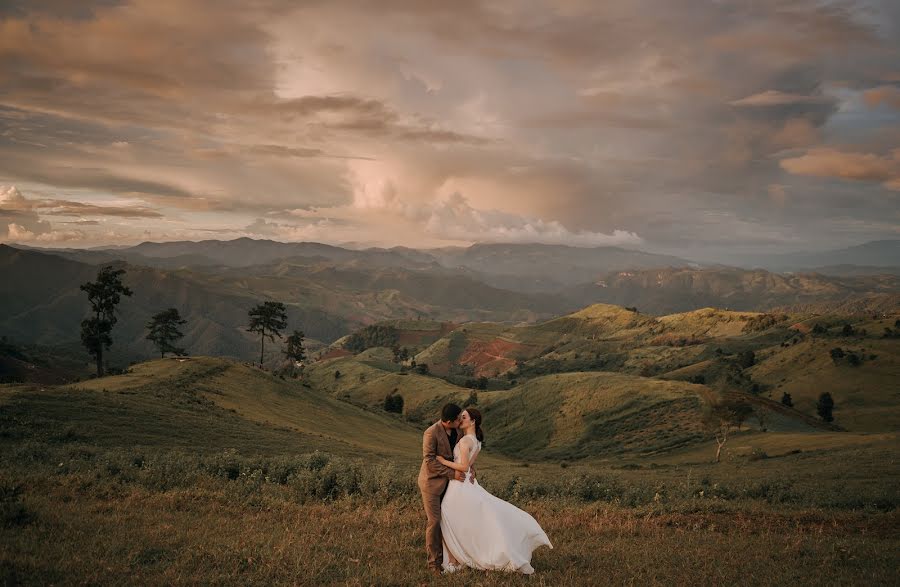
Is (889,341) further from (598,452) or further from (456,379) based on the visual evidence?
(456,379)

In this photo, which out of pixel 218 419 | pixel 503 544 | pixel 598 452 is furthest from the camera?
pixel 598 452

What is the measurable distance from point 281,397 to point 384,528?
4992 centimetres

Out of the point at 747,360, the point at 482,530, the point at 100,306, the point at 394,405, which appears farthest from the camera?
the point at 747,360

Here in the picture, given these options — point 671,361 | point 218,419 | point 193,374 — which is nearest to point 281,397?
point 193,374

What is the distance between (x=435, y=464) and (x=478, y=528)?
1442 mm

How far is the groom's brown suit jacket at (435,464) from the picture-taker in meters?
10.8

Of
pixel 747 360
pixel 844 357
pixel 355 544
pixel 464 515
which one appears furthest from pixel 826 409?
pixel 355 544

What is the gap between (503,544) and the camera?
10211 millimetres

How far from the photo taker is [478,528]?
1047 centimetres

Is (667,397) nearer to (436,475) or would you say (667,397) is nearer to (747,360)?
(747,360)

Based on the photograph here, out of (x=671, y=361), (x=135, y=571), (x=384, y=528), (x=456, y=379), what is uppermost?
(x=135, y=571)

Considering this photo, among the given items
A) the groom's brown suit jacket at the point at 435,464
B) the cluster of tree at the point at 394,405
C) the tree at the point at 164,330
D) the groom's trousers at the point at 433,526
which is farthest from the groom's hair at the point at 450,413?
the cluster of tree at the point at 394,405

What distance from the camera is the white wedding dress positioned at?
10.3 metres

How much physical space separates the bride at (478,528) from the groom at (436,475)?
0.50ft
